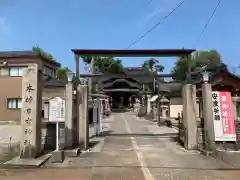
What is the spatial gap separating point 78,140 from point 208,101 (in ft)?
20.7

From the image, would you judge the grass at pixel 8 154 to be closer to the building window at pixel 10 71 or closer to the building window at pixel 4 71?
the building window at pixel 10 71

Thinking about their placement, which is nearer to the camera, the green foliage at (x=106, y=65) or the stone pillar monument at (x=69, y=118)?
the stone pillar monument at (x=69, y=118)

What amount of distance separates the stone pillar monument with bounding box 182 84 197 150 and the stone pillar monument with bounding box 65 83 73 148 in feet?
18.0

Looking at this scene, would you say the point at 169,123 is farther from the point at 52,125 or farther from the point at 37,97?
the point at 37,97

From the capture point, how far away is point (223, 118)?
12148 mm

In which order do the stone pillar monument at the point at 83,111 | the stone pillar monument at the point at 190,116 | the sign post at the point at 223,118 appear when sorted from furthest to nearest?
the stone pillar monument at the point at 83,111, the stone pillar monument at the point at 190,116, the sign post at the point at 223,118

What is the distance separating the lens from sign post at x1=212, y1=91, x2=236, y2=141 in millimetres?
11883

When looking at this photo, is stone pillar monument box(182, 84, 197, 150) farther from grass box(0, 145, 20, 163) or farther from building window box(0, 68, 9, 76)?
building window box(0, 68, 9, 76)

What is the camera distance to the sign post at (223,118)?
39.0 feet

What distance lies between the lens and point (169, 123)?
27125 millimetres

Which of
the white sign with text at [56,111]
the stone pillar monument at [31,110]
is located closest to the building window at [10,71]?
the stone pillar monument at [31,110]

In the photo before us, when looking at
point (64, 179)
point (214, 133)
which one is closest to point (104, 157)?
point (64, 179)

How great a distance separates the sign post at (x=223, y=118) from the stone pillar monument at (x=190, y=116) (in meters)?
1.11

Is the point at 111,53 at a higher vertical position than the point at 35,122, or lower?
higher
